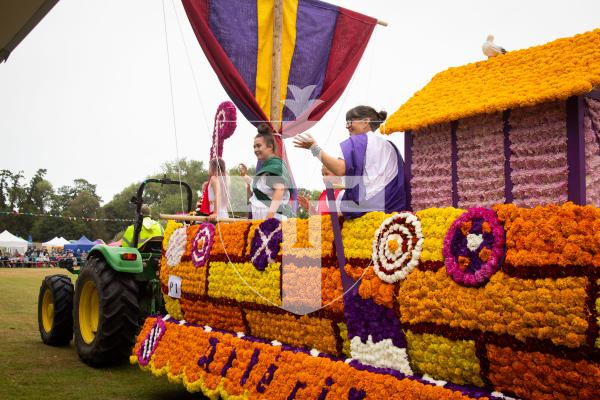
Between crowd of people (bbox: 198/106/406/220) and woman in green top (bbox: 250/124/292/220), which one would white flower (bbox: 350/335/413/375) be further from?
woman in green top (bbox: 250/124/292/220)

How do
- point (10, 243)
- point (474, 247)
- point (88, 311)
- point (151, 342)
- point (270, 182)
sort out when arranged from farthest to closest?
point (10, 243)
point (88, 311)
point (151, 342)
point (270, 182)
point (474, 247)

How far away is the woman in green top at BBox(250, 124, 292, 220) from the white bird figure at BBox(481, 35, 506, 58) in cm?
375

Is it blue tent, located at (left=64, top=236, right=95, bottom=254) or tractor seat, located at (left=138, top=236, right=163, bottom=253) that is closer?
tractor seat, located at (left=138, top=236, right=163, bottom=253)

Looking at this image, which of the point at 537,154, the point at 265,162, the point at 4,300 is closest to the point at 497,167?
the point at 537,154

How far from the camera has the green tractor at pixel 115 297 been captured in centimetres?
557

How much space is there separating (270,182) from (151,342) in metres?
1.80

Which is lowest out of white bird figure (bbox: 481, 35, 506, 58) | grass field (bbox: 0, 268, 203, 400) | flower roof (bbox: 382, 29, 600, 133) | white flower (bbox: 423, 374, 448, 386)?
grass field (bbox: 0, 268, 203, 400)

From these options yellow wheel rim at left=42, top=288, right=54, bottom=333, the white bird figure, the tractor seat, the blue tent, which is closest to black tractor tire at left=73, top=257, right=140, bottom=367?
the tractor seat

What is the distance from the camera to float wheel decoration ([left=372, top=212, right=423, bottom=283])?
2.95 m

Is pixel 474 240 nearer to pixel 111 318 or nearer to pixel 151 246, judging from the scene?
pixel 111 318

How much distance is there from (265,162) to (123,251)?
2.18 meters

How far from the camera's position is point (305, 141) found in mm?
3432

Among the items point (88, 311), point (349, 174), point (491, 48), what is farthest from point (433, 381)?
point (491, 48)

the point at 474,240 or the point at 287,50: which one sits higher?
the point at 287,50
